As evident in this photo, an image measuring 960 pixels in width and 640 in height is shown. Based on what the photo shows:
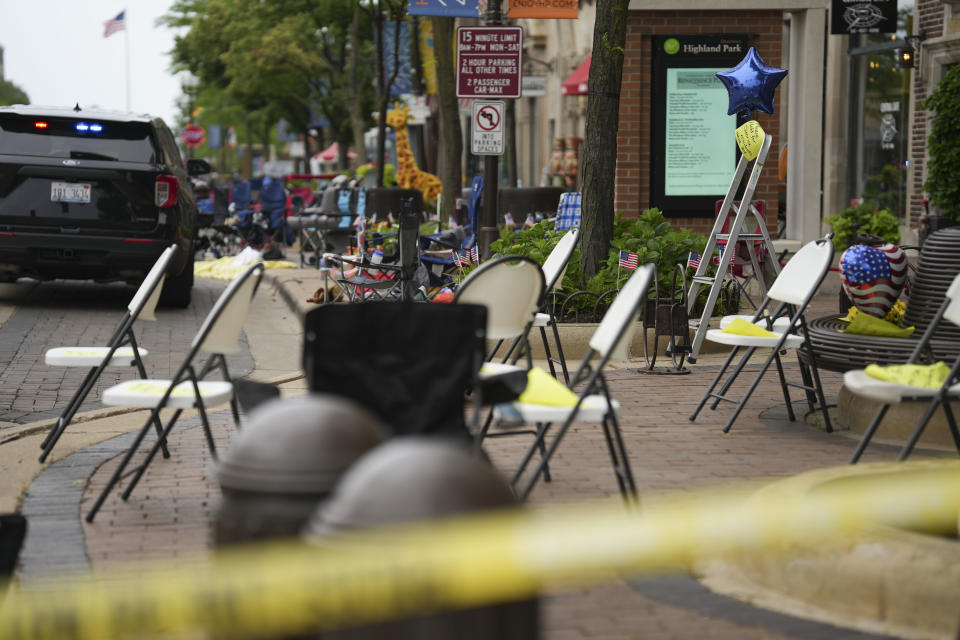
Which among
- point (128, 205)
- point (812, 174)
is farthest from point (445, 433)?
point (812, 174)

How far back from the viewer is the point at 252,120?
71438 mm

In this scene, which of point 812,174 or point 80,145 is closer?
point 80,145

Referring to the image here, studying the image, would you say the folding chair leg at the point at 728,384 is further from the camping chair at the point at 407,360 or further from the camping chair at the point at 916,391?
the camping chair at the point at 407,360

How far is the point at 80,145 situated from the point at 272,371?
4.22 m

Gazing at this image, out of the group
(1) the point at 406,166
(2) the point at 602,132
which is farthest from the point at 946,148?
(1) the point at 406,166

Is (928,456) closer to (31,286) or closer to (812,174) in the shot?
(812,174)

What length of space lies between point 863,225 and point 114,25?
41.1m

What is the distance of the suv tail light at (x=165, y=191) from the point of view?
13781mm

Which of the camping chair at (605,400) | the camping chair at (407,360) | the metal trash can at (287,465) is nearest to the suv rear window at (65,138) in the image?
the camping chair at (605,400)

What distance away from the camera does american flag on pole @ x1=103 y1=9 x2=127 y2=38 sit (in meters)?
52.2

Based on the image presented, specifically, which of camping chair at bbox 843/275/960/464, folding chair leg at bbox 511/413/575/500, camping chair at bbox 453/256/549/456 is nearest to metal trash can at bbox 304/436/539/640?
folding chair leg at bbox 511/413/575/500

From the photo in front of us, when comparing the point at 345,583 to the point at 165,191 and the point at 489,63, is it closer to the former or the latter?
the point at 489,63

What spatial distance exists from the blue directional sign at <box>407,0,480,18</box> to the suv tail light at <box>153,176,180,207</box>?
4.66 meters

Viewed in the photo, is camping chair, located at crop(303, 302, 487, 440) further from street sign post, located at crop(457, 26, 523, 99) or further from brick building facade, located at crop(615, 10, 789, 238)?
brick building facade, located at crop(615, 10, 789, 238)
